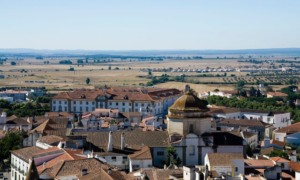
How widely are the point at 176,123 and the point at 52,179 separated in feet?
48.0

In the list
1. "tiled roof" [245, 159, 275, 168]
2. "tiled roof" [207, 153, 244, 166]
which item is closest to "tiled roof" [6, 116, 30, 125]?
"tiled roof" [245, 159, 275, 168]

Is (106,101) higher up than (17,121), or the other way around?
(17,121)

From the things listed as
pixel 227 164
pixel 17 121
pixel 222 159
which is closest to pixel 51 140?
pixel 222 159

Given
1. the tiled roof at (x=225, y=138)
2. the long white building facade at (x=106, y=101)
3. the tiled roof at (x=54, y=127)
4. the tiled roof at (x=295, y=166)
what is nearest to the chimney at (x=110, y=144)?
the tiled roof at (x=225, y=138)

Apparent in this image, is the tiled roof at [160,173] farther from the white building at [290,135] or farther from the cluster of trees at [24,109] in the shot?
the cluster of trees at [24,109]

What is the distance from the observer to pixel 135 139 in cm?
4825

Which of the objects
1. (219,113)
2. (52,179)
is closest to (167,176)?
(52,179)

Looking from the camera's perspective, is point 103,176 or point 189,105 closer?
point 103,176

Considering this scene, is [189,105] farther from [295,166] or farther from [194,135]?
[295,166]

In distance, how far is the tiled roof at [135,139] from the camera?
47.1 m

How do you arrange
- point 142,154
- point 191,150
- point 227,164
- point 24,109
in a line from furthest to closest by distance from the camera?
point 24,109 < point 191,150 < point 142,154 < point 227,164

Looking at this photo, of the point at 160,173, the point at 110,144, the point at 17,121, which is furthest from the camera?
the point at 17,121

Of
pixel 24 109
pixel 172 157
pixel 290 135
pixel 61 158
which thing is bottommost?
pixel 24 109

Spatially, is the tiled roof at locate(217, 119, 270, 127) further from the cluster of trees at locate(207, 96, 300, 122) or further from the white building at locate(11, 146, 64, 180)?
the white building at locate(11, 146, 64, 180)
